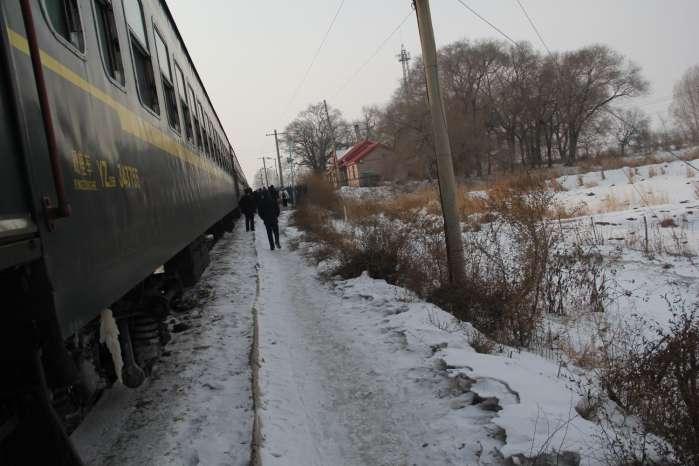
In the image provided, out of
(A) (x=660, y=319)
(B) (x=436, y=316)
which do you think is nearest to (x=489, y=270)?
(B) (x=436, y=316)

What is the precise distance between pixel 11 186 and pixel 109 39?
6.83 ft

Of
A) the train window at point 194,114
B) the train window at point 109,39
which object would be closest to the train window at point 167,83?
the train window at point 194,114

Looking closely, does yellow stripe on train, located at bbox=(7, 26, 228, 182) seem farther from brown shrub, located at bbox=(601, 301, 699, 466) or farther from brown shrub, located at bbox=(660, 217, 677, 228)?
brown shrub, located at bbox=(660, 217, 677, 228)

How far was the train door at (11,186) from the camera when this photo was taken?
76.0 inches

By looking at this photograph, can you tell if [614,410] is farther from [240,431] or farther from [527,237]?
[527,237]

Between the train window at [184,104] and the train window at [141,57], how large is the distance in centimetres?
181

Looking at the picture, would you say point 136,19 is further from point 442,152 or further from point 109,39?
point 442,152

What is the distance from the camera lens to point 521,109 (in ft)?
183

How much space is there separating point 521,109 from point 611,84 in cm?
962

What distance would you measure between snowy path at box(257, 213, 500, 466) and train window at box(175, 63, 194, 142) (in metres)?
2.75

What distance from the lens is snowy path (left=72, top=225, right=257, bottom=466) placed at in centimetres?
330

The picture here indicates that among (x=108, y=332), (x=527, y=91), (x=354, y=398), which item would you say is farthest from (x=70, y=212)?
(x=527, y=91)

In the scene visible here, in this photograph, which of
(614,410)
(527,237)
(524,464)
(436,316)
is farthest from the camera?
(527,237)

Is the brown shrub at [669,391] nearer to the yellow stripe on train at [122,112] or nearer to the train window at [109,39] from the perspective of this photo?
the yellow stripe on train at [122,112]
